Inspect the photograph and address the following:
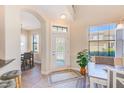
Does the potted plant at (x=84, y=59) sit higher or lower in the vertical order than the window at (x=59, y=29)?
lower

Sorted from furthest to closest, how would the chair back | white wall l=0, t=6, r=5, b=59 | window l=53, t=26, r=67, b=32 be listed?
the chair back
window l=53, t=26, r=67, b=32
white wall l=0, t=6, r=5, b=59

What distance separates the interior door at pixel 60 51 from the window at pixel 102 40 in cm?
124

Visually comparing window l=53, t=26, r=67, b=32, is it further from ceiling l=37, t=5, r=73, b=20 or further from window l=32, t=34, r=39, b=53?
window l=32, t=34, r=39, b=53

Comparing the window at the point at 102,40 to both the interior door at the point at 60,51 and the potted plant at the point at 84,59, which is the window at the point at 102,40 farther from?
the interior door at the point at 60,51

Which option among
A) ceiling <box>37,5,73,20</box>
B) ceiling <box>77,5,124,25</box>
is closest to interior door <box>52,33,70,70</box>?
ceiling <box>37,5,73,20</box>

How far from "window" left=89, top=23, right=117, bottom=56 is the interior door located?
124 centimetres

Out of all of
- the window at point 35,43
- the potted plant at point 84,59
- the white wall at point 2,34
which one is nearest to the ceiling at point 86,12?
the potted plant at point 84,59

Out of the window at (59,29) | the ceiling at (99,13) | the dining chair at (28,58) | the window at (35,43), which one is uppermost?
the ceiling at (99,13)

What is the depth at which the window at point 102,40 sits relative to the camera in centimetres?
505

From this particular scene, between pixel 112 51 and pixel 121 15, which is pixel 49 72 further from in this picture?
pixel 121 15

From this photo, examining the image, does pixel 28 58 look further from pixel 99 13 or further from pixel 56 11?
pixel 99 13

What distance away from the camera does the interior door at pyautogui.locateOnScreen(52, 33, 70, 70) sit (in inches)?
235

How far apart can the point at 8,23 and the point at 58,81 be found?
2397 millimetres

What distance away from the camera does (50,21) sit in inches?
224
